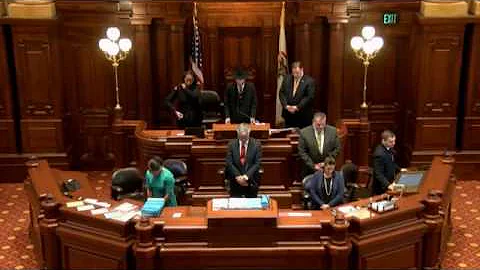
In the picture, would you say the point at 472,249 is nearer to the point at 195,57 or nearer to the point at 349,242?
the point at 349,242

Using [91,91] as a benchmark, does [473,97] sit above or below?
below

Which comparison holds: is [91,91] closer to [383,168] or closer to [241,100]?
[241,100]

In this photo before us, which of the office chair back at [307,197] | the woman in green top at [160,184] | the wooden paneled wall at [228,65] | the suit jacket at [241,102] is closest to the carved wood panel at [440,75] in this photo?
the wooden paneled wall at [228,65]

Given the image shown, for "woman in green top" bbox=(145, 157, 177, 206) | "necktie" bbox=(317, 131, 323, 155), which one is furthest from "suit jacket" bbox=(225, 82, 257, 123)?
"woman in green top" bbox=(145, 157, 177, 206)

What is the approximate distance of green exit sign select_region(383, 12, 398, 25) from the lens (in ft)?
41.1

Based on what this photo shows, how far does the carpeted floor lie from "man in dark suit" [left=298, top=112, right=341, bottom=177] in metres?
1.99

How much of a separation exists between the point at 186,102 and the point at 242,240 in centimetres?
412

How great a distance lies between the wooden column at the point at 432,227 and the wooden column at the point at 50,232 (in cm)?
403

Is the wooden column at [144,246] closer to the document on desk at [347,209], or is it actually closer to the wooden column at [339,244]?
the wooden column at [339,244]

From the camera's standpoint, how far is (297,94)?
1160cm

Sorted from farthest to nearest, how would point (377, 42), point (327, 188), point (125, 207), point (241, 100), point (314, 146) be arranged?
point (377, 42) → point (241, 100) → point (314, 146) → point (327, 188) → point (125, 207)

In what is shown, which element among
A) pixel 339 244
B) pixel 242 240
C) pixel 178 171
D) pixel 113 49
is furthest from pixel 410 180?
pixel 113 49

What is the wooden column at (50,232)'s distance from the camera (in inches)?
328

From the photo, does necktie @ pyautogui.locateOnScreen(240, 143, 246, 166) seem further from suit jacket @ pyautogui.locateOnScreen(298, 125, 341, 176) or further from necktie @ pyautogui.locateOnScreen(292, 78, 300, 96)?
necktie @ pyautogui.locateOnScreen(292, 78, 300, 96)
